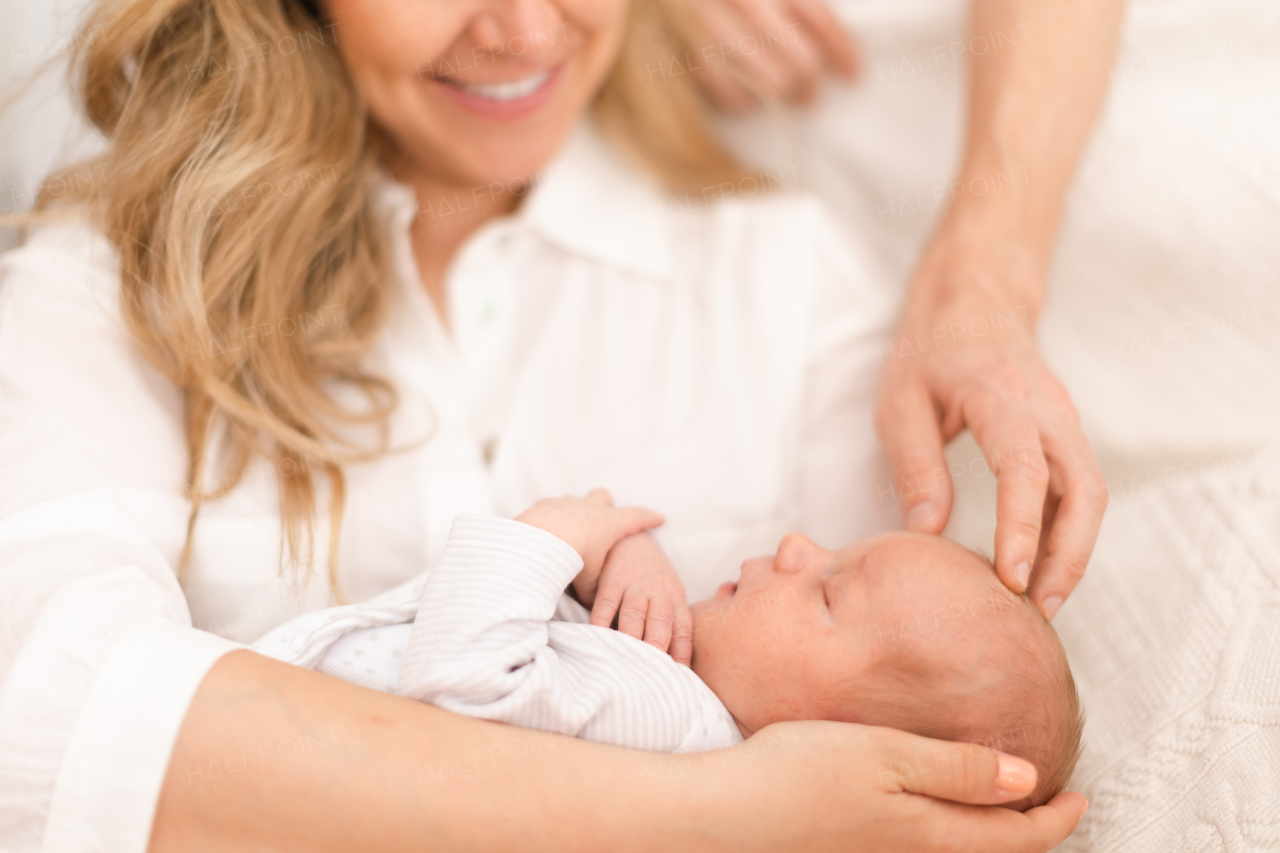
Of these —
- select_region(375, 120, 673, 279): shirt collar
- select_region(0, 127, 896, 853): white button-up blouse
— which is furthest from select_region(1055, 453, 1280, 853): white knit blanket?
select_region(375, 120, 673, 279): shirt collar

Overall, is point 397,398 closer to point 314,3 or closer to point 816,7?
point 314,3

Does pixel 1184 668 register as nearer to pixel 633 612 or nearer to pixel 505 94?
pixel 633 612

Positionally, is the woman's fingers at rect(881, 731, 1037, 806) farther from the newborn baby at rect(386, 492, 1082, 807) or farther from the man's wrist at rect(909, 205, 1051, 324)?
the man's wrist at rect(909, 205, 1051, 324)

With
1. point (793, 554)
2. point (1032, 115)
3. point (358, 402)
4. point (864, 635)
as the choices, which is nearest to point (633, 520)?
point (793, 554)

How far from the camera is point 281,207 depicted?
1234mm

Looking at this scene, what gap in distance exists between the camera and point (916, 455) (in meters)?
1.13

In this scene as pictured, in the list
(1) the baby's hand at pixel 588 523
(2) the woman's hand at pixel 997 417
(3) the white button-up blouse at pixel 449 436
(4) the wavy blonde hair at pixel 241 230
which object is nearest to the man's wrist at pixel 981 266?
(2) the woman's hand at pixel 997 417

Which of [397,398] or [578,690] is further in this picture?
[397,398]

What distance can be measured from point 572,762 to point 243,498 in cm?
57

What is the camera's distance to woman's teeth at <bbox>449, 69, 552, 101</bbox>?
1.33 m

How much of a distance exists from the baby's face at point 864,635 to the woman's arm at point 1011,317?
54 millimetres

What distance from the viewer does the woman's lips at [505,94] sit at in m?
1.32

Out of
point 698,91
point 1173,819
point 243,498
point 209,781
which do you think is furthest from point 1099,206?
point 209,781

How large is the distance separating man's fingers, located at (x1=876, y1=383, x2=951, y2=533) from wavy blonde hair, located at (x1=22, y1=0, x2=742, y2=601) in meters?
0.65
